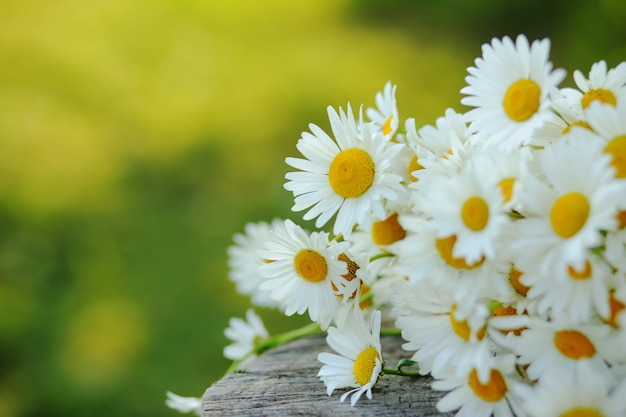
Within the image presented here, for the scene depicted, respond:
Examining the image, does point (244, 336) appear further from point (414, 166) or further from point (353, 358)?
point (414, 166)

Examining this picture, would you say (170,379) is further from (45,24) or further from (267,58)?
(45,24)

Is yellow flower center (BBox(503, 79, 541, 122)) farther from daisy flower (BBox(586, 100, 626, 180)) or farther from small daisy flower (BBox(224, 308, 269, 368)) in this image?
small daisy flower (BBox(224, 308, 269, 368))

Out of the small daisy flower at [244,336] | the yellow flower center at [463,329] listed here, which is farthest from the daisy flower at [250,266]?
the yellow flower center at [463,329]

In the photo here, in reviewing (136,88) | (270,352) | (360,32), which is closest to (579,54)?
(360,32)

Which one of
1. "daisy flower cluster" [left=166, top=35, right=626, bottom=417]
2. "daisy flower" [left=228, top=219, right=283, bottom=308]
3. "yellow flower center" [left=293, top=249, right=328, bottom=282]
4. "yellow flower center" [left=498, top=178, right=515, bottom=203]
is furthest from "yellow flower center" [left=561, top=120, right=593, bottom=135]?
"daisy flower" [left=228, top=219, right=283, bottom=308]

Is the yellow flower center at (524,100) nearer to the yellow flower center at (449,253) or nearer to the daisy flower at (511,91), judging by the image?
the daisy flower at (511,91)

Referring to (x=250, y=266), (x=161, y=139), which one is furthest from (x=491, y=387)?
(x=161, y=139)

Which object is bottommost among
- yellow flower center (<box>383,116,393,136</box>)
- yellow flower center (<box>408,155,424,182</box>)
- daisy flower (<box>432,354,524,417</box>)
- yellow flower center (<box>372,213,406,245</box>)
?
daisy flower (<box>432,354,524,417</box>)
